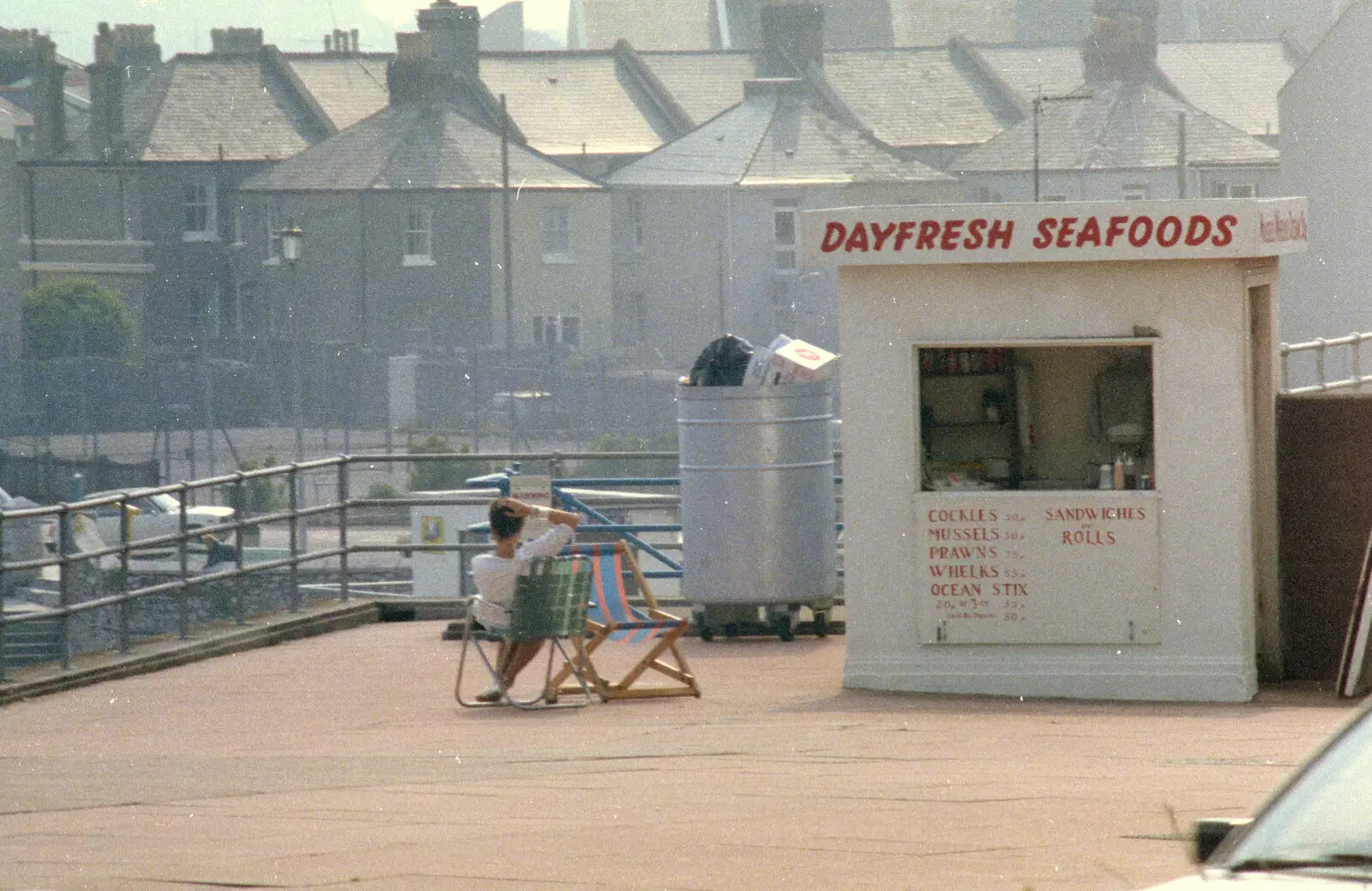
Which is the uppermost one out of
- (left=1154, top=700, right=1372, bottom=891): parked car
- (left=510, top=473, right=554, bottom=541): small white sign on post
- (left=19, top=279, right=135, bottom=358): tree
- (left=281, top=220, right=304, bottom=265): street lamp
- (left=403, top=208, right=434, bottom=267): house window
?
(left=403, top=208, right=434, bottom=267): house window

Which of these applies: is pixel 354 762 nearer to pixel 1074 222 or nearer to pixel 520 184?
pixel 1074 222

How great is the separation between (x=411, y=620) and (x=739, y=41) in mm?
84240

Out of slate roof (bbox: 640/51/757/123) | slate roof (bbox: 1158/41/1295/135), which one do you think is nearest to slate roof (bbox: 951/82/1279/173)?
slate roof (bbox: 1158/41/1295/135)

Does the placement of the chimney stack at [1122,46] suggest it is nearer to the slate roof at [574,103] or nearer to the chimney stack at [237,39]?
the slate roof at [574,103]

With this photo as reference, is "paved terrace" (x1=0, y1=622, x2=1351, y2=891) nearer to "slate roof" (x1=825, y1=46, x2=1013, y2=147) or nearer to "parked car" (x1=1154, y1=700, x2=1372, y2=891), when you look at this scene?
"parked car" (x1=1154, y1=700, x2=1372, y2=891)

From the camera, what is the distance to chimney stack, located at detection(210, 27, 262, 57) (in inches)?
3216

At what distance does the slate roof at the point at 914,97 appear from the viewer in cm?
8044

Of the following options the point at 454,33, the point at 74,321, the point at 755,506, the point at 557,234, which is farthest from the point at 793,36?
the point at 755,506

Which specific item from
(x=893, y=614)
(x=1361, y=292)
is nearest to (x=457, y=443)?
(x=1361, y=292)

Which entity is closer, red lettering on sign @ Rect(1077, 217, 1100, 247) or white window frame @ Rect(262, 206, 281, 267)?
red lettering on sign @ Rect(1077, 217, 1100, 247)

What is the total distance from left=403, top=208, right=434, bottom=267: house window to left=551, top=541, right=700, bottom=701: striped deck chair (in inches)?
2389

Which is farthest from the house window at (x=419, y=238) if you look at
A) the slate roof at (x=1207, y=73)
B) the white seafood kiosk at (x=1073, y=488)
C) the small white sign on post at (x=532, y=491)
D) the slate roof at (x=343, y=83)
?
the white seafood kiosk at (x=1073, y=488)

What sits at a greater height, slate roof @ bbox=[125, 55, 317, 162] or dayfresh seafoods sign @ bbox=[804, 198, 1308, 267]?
slate roof @ bbox=[125, 55, 317, 162]

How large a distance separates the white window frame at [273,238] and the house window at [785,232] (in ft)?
53.8
